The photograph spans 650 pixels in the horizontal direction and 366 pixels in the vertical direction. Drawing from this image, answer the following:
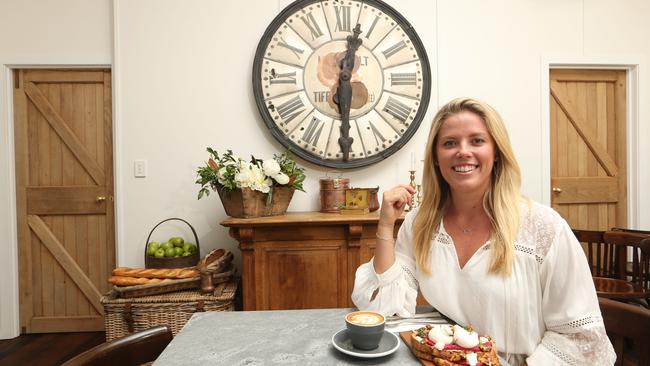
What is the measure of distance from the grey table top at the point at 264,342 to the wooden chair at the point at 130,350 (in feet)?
0.18

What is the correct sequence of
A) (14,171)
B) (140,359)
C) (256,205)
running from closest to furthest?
(140,359) < (256,205) < (14,171)

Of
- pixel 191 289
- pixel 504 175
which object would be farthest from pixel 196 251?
pixel 504 175

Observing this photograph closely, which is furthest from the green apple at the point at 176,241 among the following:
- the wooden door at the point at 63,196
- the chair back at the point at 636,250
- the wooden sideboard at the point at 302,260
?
the chair back at the point at 636,250

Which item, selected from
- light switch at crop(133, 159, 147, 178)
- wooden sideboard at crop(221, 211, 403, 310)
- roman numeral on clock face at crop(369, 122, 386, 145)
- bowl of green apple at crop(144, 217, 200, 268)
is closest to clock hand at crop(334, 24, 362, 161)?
roman numeral on clock face at crop(369, 122, 386, 145)

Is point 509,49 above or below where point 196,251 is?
above

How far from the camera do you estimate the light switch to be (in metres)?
2.70

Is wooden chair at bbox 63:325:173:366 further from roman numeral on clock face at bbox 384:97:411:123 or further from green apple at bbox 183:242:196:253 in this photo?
roman numeral on clock face at bbox 384:97:411:123

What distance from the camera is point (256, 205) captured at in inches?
89.9

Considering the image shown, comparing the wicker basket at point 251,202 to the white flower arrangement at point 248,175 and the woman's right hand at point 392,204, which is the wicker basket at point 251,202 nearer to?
the white flower arrangement at point 248,175

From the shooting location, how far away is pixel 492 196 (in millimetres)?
1182

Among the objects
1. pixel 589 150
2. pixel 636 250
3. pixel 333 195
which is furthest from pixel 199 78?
pixel 589 150

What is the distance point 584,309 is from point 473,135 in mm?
557

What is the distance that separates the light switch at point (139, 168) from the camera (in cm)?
270

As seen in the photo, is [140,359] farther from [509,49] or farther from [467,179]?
[509,49]
